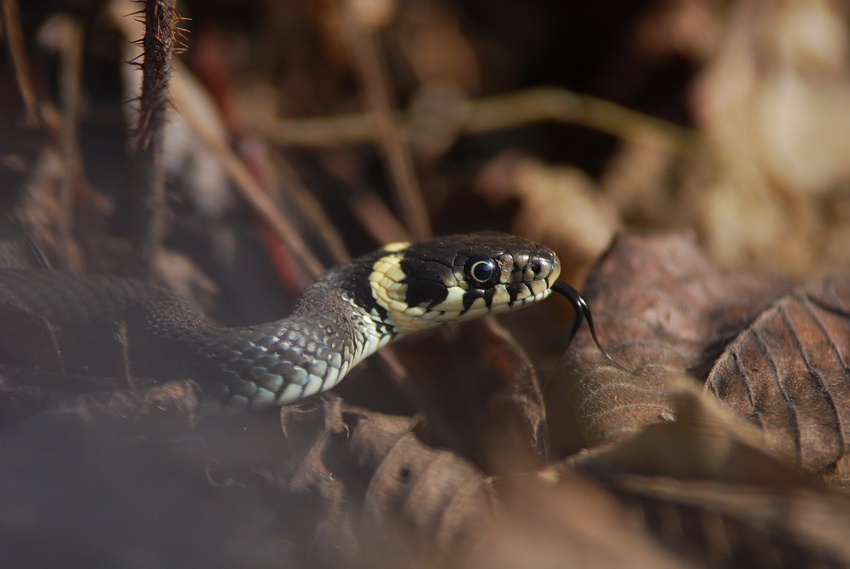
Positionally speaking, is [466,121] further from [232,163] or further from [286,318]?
[286,318]

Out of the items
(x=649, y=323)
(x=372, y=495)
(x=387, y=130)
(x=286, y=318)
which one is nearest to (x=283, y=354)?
(x=286, y=318)

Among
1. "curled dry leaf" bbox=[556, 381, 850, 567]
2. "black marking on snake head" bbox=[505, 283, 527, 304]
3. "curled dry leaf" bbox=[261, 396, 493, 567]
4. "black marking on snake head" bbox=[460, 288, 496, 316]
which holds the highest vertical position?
"black marking on snake head" bbox=[505, 283, 527, 304]

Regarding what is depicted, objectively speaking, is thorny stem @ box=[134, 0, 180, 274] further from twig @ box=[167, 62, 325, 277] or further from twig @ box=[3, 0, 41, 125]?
twig @ box=[3, 0, 41, 125]

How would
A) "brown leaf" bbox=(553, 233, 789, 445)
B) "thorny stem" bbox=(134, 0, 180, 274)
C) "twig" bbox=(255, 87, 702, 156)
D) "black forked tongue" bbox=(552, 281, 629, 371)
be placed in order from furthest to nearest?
"twig" bbox=(255, 87, 702, 156), "black forked tongue" bbox=(552, 281, 629, 371), "thorny stem" bbox=(134, 0, 180, 274), "brown leaf" bbox=(553, 233, 789, 445)

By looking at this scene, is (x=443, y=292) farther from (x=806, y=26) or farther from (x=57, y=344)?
(x=806, y=26)

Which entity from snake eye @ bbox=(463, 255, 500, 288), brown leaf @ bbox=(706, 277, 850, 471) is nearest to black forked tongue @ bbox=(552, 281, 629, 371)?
snake eye @ bbox=(463, 255, 500, 288)
